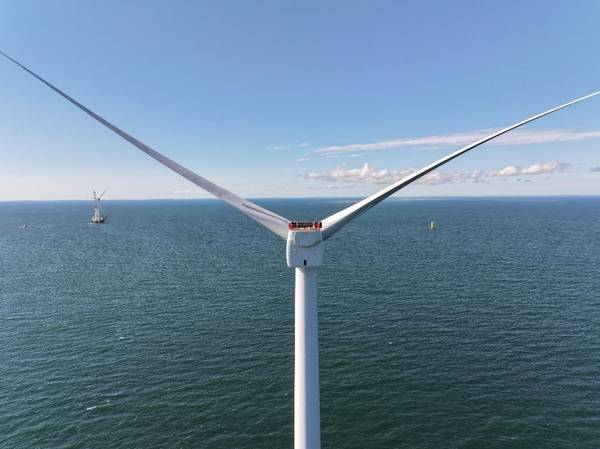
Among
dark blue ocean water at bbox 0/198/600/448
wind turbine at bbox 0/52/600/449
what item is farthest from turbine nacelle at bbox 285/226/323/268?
dark blue ocean water at bbox 0/198/600/448

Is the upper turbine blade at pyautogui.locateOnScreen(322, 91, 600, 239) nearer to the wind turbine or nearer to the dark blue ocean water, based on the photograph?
the wind turbine

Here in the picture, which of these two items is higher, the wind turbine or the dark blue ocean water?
the wind turbine

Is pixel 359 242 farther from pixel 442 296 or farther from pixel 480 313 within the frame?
pixel 480 313

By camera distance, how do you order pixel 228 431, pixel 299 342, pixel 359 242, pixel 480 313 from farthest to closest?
pixel 359 242 < pixel 480 313 < pixel 228 431 < pixel 299 342

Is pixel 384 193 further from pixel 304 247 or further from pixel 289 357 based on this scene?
pixel 289 357

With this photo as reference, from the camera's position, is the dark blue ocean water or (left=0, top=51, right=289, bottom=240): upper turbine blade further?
the dark blue ocean water

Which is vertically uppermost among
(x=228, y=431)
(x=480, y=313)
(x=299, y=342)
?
(x=299, y=342)

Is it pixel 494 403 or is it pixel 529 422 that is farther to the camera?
pixel 494 403

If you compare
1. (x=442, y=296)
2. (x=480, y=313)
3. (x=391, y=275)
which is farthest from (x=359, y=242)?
(x=480, y=313)
